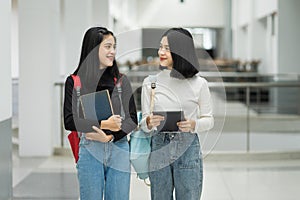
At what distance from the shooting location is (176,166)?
3023mm

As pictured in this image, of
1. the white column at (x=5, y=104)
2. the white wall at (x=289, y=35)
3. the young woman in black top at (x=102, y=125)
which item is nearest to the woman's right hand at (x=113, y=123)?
the young woman in black top at (x=102, y=125)

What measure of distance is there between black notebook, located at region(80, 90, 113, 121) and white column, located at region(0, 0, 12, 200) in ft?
5.78

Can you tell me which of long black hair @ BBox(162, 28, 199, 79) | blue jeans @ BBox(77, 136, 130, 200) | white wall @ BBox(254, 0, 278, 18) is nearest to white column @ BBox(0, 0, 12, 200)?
blue jeans @ BBox(77, 136, 130, 200)

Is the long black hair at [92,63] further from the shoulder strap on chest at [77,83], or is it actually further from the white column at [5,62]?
the white column at [5,62]

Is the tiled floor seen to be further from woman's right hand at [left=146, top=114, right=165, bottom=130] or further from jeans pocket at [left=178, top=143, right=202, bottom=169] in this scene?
woman's right hand at [left=146, top=114, right=165, bottom=130]

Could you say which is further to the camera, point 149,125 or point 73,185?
point 73,185

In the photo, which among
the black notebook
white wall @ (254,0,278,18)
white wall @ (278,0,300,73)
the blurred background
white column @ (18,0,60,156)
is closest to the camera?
the black notebook

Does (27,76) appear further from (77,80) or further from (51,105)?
(77,80)

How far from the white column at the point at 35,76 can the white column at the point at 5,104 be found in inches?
122

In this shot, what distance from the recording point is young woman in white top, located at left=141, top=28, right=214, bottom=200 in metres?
2.91

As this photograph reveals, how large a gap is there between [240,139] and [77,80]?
7025 mm

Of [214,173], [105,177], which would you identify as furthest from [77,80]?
[214,173]

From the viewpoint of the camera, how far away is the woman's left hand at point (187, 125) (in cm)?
290

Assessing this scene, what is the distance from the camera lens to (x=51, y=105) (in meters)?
7.87
